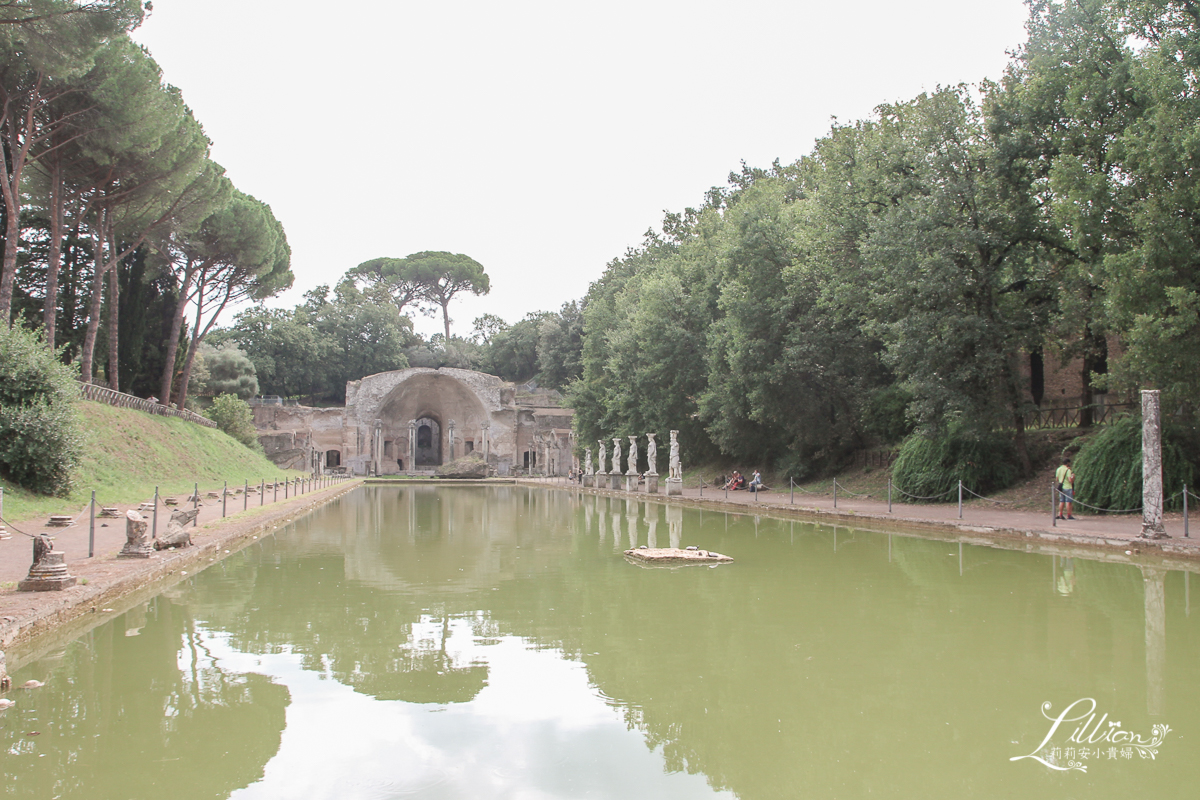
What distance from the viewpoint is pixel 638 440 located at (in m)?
37.4

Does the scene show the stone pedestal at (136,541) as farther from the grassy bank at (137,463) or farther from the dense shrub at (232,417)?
the dense shrub at (232,417)

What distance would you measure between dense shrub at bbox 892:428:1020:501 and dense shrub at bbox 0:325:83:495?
60.5ft

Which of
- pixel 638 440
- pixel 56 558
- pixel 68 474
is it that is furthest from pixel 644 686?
pixel 638 440

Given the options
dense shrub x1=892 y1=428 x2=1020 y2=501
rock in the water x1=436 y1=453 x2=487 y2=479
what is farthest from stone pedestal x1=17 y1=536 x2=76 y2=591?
rock in the water x1=436 y1=453 x2=487 y2=479

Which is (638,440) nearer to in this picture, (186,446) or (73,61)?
(186,446)

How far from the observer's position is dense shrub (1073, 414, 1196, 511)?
1419 cm

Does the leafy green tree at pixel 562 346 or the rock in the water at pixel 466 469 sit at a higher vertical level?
the leafy green tree at pixel 562 346

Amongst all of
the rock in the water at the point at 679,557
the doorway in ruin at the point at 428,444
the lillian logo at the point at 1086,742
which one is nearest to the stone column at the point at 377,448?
the doorway in ruin at the point at 428,444

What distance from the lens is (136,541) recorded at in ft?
32.2

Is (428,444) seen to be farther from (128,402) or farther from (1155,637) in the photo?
(1155,637)

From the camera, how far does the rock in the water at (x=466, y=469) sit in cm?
4822

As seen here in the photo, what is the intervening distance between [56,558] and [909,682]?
24.6ft

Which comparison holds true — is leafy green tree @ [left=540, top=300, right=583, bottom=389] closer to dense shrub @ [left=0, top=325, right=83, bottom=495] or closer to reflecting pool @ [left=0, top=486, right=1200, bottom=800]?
dense shrub @ [left=0, top=325, right=83, bottom=495]

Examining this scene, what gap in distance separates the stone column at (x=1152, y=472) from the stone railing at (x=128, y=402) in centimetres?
2482
